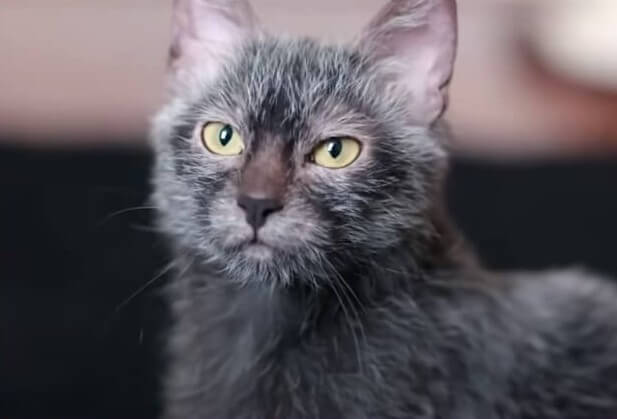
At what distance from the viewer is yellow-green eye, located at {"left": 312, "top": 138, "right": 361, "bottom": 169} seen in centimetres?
97

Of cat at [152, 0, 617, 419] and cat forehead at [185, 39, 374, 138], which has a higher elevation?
cat forehead at [185, 39, 374, 138]

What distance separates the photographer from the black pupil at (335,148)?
0.97 m

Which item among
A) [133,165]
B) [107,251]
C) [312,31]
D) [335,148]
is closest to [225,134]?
[335,148]

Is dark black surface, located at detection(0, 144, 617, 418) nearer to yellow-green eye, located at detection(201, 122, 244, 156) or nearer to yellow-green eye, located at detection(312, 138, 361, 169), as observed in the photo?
yellow-green eye, located at detection(201, 122, 244, 156)

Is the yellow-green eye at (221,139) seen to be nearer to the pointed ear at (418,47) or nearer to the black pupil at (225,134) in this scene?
the black pupil at (225,134)

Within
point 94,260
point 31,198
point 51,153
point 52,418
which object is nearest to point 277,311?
point 52,418

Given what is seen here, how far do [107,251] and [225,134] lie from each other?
70 cm

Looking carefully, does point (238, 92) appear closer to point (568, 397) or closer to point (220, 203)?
point (220, 203)

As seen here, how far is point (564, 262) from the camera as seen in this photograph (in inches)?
68.0

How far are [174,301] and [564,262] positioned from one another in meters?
0.83

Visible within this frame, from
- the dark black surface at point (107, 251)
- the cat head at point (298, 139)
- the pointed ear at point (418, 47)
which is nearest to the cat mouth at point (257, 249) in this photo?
the cat head at point (298, 139)

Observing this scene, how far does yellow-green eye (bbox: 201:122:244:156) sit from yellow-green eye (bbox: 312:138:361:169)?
0.26ft

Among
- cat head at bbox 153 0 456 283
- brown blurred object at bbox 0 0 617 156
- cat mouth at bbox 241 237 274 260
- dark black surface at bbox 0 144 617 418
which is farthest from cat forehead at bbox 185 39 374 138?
brown blurred object at bbox 0 0 617 156

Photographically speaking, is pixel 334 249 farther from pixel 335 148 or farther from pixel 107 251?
pixel 107 251
